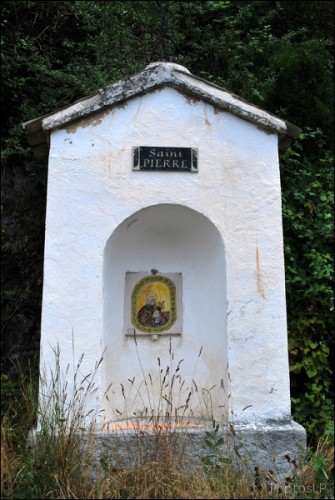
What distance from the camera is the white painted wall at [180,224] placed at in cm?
390

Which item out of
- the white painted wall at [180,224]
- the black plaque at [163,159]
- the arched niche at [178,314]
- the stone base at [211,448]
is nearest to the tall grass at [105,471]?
the stone base at [211,448]

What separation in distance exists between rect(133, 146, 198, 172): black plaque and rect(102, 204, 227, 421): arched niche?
334 millimetres

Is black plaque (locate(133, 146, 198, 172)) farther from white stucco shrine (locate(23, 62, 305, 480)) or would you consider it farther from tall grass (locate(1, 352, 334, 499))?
tall grass (locate(1, 352, 334, 499))

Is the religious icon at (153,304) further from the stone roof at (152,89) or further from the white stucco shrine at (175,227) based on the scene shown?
the stone roof at (152,89)

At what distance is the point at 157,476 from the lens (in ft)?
10.5

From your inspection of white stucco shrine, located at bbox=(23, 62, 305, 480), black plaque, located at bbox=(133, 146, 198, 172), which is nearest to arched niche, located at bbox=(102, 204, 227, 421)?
white stucco shrine, located at bbox=(23, 62, 305, 480)

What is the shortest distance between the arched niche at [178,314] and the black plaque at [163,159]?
1.10 ft

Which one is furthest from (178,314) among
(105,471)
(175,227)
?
(105,471)

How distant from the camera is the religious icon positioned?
4578mm

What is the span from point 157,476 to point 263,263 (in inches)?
73.3

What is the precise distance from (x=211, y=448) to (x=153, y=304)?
4.92 feet

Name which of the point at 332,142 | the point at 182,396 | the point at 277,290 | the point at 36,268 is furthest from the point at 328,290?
the point at 36,268

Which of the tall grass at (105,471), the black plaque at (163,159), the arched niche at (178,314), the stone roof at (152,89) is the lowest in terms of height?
the tall grass at (105,471)

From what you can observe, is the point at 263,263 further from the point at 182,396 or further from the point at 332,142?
the point at 332,142
